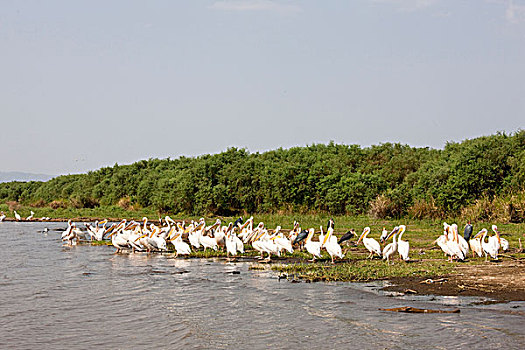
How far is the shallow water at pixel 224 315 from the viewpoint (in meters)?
9.06

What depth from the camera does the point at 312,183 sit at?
35969 mm

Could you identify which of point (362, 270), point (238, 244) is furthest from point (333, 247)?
point (238, 244)

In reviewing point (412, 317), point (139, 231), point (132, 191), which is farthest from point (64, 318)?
point (132, 191)

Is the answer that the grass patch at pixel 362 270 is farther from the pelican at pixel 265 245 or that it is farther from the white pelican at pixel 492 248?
the pelican at pixel 265 245

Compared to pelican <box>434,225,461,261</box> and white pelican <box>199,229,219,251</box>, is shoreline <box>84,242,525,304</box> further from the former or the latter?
white pelican <box>199,229,219,251</box>

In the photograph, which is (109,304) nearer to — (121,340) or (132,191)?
(121,340)

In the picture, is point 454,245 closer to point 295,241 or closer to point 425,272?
point 425,272

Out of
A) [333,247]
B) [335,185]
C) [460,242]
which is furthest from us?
[335,185]

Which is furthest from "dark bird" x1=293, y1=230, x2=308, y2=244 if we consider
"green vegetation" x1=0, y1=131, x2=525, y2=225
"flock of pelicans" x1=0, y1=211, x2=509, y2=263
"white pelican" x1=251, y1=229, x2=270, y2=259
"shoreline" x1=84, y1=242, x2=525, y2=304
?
"green vegetation" x1=0, y1=131, x2=525, y2=225

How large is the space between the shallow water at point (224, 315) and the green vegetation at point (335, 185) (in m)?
14.5

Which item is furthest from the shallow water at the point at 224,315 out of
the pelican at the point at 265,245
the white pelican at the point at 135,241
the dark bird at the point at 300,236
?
the white pelican at the point at 135,241

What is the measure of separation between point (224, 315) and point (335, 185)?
23.8 m

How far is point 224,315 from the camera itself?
11.0 metres

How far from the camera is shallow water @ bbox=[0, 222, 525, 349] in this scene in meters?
9.06
